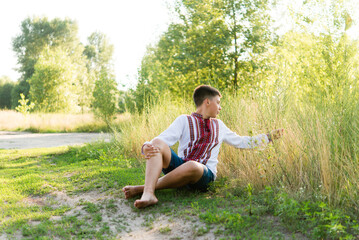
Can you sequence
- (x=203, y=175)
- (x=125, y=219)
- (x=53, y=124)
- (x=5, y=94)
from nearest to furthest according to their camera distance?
1. (x=125, y=219)
2. (x=203, y=175)
3. (x=53, y=124)
4. (x=5, y=94)

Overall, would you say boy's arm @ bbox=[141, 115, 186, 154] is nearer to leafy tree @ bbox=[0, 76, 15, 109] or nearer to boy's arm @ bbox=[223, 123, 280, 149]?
boy's arm @ bbox=[223, 123, 280, 149]

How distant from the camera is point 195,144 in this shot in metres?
3.89

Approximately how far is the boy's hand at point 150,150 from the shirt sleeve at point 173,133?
189 millimetres

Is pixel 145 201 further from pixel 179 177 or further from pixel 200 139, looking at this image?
pixel 200 139

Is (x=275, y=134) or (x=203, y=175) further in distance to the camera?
(x=275, y=134)

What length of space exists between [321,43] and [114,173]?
556cm

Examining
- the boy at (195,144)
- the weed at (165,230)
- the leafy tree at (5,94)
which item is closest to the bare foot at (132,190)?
the boy at (195,144)

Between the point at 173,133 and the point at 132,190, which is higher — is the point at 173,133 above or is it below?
above

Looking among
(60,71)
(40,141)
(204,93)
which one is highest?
(60,71)

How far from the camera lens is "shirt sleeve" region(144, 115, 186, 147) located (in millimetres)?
3723

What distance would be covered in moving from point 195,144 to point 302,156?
1.22 m

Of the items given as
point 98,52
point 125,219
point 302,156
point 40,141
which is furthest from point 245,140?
point 98,52

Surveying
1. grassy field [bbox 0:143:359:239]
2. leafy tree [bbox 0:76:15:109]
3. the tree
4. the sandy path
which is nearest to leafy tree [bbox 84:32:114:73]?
the tree

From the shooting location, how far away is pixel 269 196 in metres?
3.43
